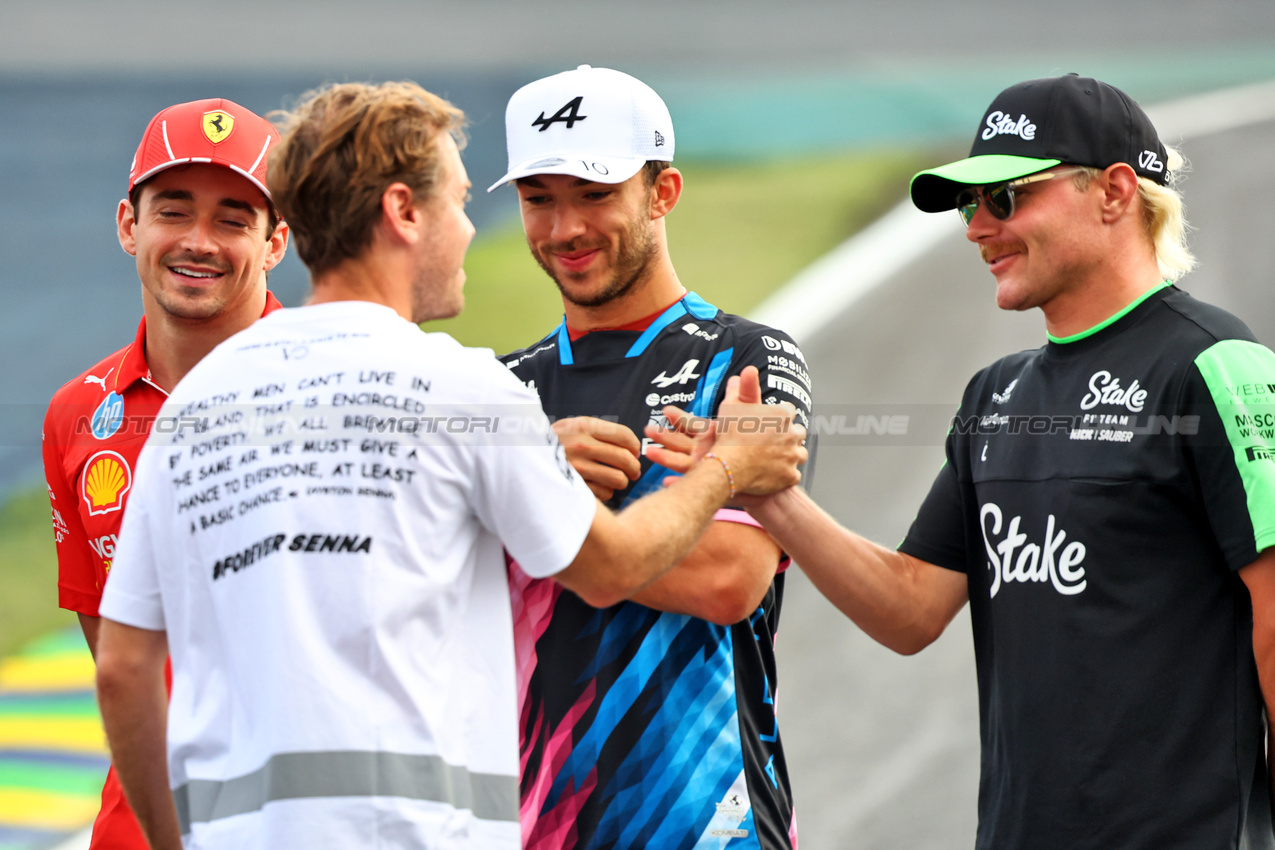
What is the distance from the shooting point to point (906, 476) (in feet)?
22.6

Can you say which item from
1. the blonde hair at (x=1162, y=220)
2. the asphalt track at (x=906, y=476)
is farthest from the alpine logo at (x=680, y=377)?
the asphalt track at (x=906, y=476)

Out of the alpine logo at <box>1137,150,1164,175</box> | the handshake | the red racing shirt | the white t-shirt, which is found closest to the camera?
the white t-shirt

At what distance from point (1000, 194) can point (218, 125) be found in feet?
5.71

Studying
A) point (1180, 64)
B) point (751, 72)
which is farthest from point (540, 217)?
point (1180, 64)

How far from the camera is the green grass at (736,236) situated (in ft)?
24.7

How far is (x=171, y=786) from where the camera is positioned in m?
1.71

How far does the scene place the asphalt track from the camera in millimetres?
5477

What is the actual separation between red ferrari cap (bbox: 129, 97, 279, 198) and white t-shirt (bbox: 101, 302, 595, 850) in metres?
1.11

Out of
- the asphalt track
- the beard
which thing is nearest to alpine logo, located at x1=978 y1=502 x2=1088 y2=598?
the beard

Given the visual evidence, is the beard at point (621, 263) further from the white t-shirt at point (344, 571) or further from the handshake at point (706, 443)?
the white t-shirt at point (344, 571)

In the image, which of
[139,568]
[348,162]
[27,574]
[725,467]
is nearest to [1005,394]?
[725,467]

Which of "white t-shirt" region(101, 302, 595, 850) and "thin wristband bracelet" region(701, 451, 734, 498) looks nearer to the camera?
"white t-shirt" region(101, 302, 595, 850)

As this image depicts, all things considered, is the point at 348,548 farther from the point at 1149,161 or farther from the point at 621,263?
the point at 1149,161

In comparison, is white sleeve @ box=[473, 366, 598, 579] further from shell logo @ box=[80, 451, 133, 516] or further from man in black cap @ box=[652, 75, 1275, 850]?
shell logo @ box=[80, 451, 133, 516]
